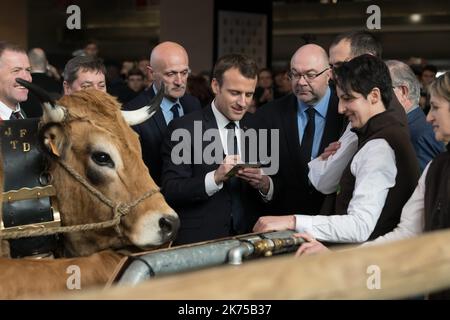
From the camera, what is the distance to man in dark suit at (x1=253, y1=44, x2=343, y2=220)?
414 cm

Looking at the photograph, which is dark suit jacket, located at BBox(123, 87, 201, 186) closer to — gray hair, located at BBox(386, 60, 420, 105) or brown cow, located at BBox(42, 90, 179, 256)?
brown cow, located at BBox(42, 90, 179, 256)

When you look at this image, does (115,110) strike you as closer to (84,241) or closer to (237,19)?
(84,241)

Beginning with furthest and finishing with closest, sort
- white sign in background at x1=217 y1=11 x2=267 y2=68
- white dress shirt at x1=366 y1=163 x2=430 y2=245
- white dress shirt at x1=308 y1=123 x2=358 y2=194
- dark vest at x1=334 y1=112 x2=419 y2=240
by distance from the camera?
white sign in background at x1=217 y1=11 x2=267 y2=68
white dress shirt at x1=308 y1=123 x2=358 y2=194
dark vest at x1=334 y1=112 x2=419 y2=240
white dress shirt at x1=366 y1=163 x2=430 y2=245

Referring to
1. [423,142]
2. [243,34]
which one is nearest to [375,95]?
[423,142]

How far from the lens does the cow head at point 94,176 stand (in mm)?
3234

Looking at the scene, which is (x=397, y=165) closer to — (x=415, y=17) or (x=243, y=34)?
(x=243, y=34)

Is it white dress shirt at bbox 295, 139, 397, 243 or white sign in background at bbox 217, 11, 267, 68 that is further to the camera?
white sign in background at bbox 217, 11, 267, 68

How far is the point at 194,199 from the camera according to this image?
12.5ft

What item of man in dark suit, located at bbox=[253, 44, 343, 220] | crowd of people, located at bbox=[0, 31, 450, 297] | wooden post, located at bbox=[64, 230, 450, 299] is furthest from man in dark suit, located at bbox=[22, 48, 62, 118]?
wooden post, located at bbox=[64, 230, 450, 299]

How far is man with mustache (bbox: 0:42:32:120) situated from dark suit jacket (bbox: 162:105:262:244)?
881mm

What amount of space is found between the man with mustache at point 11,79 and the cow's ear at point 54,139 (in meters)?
1.06
